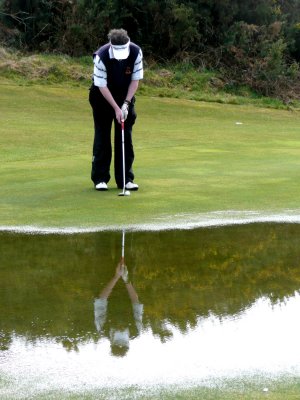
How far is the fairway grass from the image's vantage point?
794cm

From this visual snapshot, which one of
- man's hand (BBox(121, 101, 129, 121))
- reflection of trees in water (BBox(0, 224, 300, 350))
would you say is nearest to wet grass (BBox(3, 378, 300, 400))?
reflection of trees in water (BBox(0, 224, 300, 350))

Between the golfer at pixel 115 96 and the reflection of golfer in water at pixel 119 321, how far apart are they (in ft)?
14.2

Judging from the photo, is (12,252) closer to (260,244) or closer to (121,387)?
(260,244)

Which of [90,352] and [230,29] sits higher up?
[90,352]

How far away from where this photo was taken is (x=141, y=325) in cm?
443

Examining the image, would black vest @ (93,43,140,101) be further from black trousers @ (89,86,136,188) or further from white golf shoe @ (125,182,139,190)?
white golf shoe @ (125,182,139,190)

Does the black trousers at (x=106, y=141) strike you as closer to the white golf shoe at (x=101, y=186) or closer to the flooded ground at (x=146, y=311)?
the white golf shoe at (x=101, y=186)

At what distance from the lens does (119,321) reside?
451 cm

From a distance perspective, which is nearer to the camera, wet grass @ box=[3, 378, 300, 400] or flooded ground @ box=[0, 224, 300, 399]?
wet grass @ box=[3, 378, 300, 400]

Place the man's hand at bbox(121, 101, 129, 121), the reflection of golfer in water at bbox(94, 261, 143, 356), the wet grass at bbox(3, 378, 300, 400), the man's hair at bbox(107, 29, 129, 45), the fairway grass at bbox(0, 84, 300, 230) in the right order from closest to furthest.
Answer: the wet grass at bbox(3, 378, 300, 400) < the reflection of golfer in water at bbox(94, 261, 143, 356) < the fairway grass at bbox(0, 84, 300, 230) < the man's hair at bbox(107, 29, 129, 45) < the man's hand at bbox(121, 101, 129, 121)

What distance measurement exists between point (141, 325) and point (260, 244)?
2.30m

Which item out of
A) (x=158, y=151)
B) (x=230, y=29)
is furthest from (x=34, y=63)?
(x=158, y=151)

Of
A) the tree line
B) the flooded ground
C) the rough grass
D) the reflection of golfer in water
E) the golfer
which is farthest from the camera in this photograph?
the tree line

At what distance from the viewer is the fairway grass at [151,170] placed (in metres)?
7.94
